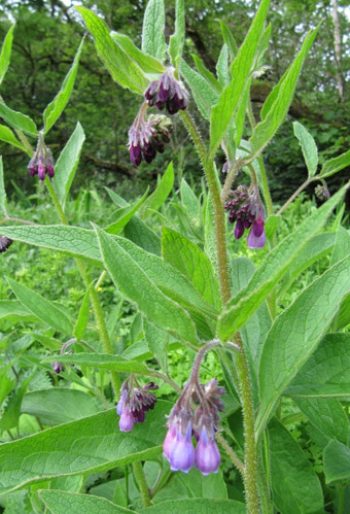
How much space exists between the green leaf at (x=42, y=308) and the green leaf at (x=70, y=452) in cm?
35

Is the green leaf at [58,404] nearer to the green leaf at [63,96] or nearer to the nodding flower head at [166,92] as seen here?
the green leaf at [63,96]

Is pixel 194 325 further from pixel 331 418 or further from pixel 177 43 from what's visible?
pixel 331 418

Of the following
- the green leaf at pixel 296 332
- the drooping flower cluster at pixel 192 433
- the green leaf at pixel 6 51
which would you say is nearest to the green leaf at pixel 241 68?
the green leaf at pixel 296 332

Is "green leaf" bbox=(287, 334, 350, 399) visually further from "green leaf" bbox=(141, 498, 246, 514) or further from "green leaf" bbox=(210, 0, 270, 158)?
"green leaf" bbox=(210, 0, 270, 158)

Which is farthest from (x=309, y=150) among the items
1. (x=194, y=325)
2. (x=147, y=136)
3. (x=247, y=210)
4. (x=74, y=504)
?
(x=74, y=504)

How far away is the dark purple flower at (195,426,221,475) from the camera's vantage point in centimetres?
92

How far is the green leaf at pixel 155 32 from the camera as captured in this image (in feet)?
3.49

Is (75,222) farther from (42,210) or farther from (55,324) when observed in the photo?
(55,324)

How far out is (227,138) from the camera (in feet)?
3.69

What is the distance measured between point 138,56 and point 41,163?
0.73 m

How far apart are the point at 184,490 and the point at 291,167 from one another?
830 centimetres

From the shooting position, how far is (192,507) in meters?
1.18

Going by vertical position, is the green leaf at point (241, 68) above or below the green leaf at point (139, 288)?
above

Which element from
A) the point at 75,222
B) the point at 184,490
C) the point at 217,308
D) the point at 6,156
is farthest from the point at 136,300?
the point at 6,156
